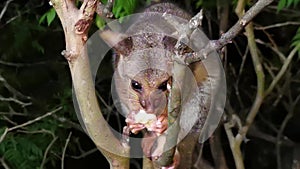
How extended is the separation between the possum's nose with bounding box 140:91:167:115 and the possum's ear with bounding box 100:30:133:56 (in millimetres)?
138

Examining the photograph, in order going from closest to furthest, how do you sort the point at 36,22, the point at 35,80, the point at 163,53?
1. the point at 163,53
2. the point at 36,22
3. the point at 35,80

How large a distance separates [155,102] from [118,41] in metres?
0.16

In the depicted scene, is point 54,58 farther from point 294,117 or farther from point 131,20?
point 294,117

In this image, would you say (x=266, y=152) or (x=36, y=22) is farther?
(x=266, y=152)

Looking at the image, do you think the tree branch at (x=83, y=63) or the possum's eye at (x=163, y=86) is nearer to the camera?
the tree branch at (x=83, y=63)

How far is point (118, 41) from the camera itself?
1.34 metres

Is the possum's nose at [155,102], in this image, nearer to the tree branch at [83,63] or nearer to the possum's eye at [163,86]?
the possum's eye at [163,86]

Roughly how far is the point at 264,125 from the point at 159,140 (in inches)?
52.2

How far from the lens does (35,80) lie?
238 centimetres

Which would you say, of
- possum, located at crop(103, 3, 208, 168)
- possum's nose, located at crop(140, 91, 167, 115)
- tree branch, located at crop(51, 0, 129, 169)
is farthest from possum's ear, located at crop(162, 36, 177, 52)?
tree branch, located at crop(51, 0, 129, 169)

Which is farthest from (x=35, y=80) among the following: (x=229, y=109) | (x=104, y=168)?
(x=229, y=109)

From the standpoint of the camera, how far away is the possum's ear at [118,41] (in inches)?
52.9

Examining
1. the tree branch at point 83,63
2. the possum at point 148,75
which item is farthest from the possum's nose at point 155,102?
the tree branch at point 83,63

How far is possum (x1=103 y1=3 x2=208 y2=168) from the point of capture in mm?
1265
